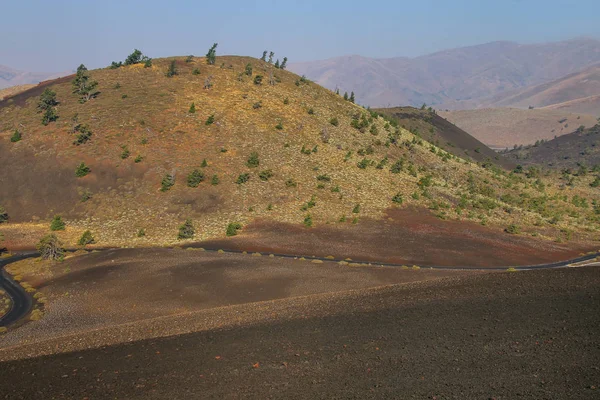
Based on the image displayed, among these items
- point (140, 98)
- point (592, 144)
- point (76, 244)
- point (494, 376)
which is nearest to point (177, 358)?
point (494, 376)

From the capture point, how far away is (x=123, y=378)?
54.1 feet

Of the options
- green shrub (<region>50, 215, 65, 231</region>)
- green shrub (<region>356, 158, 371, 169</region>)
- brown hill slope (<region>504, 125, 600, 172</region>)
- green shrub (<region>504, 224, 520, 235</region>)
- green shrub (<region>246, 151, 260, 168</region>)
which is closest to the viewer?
green shrub (<region>50, 215, 65, 231</region>)

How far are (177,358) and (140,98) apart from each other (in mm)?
60505

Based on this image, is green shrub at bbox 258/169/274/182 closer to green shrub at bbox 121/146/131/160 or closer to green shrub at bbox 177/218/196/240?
green shrub at bbox 177/218/196/240

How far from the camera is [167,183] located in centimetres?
5272

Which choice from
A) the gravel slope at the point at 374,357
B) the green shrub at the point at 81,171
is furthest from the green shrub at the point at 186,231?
the gravel slope at the point at 374,357

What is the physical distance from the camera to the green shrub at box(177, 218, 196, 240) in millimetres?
44031

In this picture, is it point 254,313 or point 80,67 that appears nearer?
point 254,313

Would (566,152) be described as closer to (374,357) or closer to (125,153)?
(125,153)

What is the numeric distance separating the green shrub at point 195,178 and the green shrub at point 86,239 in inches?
558

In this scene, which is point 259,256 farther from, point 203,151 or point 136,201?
point 203,151

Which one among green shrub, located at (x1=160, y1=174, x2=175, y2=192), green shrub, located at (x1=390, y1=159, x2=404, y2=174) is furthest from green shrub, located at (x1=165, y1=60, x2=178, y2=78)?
green shrub, located at (x1=390, y1=159, x2=404, y2=174)

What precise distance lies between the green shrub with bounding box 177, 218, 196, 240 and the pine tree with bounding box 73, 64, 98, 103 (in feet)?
126

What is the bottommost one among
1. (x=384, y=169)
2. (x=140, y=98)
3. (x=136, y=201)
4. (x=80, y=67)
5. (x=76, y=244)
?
(x=76, y=244)
